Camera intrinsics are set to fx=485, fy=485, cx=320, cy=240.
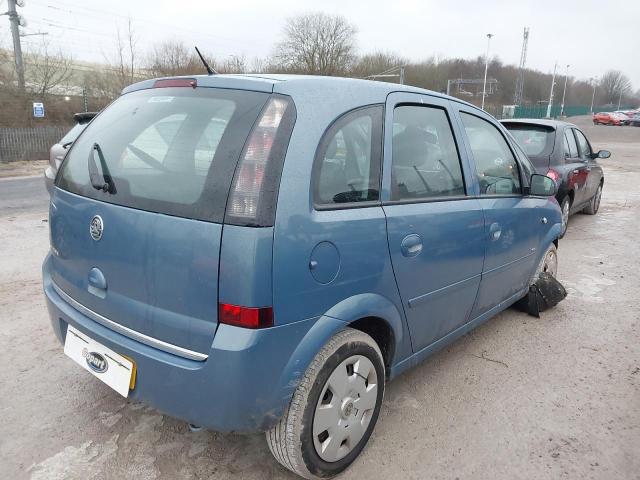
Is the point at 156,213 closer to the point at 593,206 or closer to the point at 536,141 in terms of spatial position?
Answer: the point at 536,141

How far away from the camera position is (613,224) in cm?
812

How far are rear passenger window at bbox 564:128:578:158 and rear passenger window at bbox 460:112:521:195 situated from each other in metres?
4.04

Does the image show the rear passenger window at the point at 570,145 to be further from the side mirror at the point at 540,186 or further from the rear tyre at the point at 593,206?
the side mirror at the point at 540,186

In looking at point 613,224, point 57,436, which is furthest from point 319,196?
point 613,224

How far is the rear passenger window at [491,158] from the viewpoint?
9.96 ft

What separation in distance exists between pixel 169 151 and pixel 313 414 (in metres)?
1.25

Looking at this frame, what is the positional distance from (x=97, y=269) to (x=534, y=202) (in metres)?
2.99

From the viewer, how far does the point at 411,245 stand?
7.63 feet

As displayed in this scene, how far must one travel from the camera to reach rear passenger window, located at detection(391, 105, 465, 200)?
2.39 m

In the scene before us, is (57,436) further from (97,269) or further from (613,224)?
(613,224)

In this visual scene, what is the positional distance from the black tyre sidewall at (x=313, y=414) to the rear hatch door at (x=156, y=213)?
1.66 feet

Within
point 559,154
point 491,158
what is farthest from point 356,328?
point 559,154

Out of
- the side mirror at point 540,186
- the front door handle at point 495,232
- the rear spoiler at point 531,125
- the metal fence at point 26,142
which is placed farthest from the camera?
the metal fence at point 26,142

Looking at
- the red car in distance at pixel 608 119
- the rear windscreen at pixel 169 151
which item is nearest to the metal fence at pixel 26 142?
the rear windscreen at pixel 169 151
